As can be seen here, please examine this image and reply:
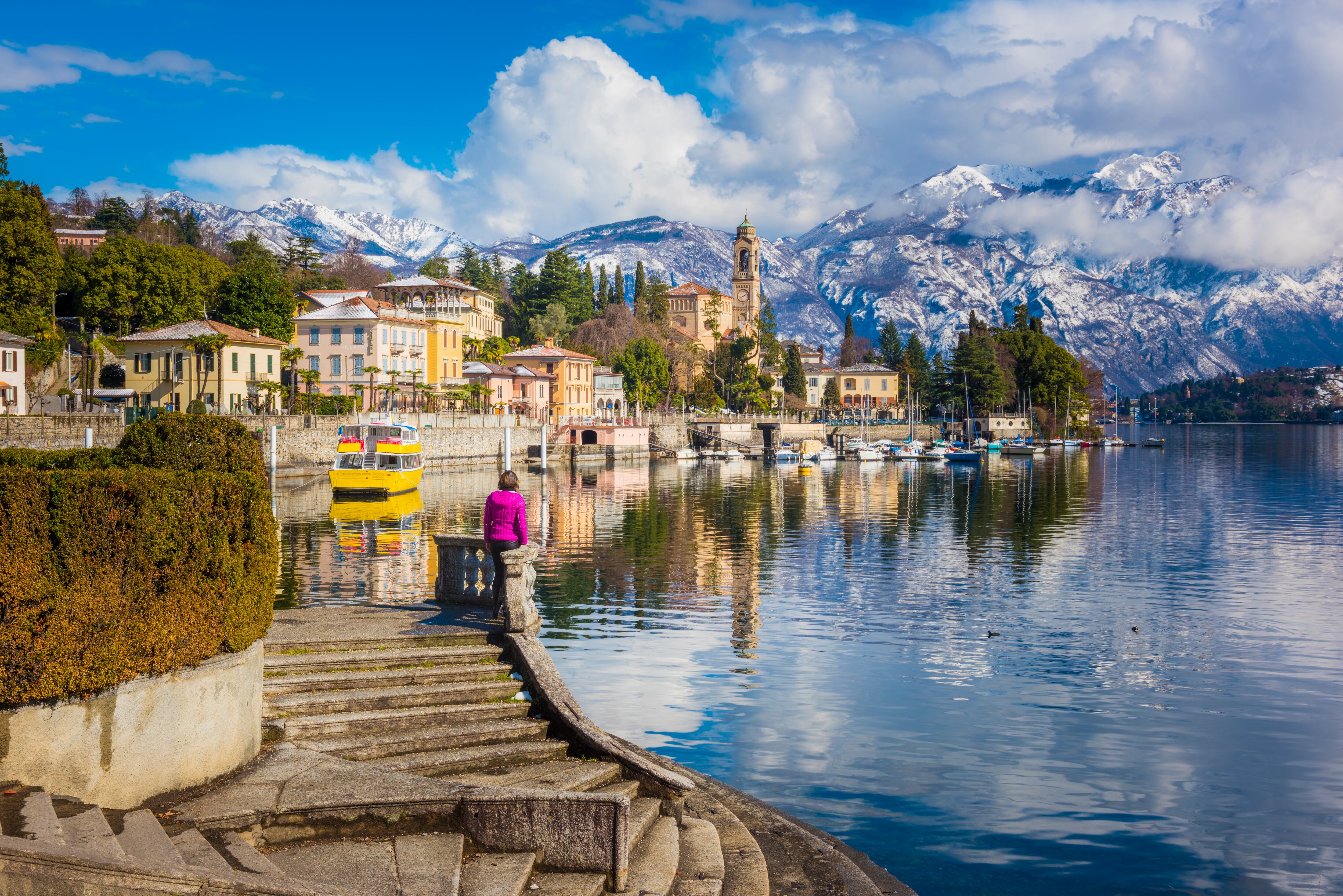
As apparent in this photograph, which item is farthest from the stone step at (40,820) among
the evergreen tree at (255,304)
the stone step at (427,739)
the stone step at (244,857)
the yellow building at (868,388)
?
the yellow building at (868,388)

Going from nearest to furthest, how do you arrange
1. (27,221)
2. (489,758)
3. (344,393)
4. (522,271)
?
(489,758) → (27,221) → (344,393) → (522,271)

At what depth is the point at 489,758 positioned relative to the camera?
11.8 meters

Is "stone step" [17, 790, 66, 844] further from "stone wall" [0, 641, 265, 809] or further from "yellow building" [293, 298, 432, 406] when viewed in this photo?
"yellow building" [293, 298, 432, 406]

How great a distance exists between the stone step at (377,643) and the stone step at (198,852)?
16.4 ft

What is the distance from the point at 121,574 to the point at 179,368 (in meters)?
85.0

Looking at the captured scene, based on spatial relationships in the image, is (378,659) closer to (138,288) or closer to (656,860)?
(656,860)

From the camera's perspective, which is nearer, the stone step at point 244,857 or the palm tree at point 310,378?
the stone step at point 244,857

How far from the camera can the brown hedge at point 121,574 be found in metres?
8.76

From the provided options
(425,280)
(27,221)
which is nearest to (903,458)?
(425,280)

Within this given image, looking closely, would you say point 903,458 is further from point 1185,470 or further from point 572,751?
point 572,751

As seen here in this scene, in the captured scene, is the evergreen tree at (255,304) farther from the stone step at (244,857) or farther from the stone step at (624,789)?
the stone step at (244,857)

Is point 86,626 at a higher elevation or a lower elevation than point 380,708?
higher

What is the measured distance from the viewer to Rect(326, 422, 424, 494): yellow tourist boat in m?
66.1

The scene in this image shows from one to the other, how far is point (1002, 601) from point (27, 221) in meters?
77.6
